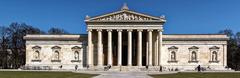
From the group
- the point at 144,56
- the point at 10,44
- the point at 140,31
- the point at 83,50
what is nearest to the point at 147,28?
the point at 140,31

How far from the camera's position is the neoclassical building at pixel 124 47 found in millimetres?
91188

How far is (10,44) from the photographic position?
107 metres

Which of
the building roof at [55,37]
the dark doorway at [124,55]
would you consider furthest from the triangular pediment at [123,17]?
the dark doorway at [124,55]

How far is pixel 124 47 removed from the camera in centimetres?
9675

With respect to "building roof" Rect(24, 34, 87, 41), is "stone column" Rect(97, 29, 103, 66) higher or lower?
lower

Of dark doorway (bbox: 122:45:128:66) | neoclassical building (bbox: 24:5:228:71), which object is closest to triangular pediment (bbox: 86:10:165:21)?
neoclassical building (bbox: 24:5:228:71)

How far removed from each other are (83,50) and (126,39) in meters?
9.26

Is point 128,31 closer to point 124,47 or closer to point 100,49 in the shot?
point 124,47

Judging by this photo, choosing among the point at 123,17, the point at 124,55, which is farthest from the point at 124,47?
the point at 123,17

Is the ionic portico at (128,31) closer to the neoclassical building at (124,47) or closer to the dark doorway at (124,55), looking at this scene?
the neoclassical building at (124,47)

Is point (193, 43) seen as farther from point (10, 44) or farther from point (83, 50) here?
point (10, 44)

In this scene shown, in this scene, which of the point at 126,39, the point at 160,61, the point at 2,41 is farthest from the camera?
the point at 2,41

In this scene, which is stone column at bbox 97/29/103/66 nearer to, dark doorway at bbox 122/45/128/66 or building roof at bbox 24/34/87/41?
building roof at bbox 24/34/87/41

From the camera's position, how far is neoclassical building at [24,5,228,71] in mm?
91188
